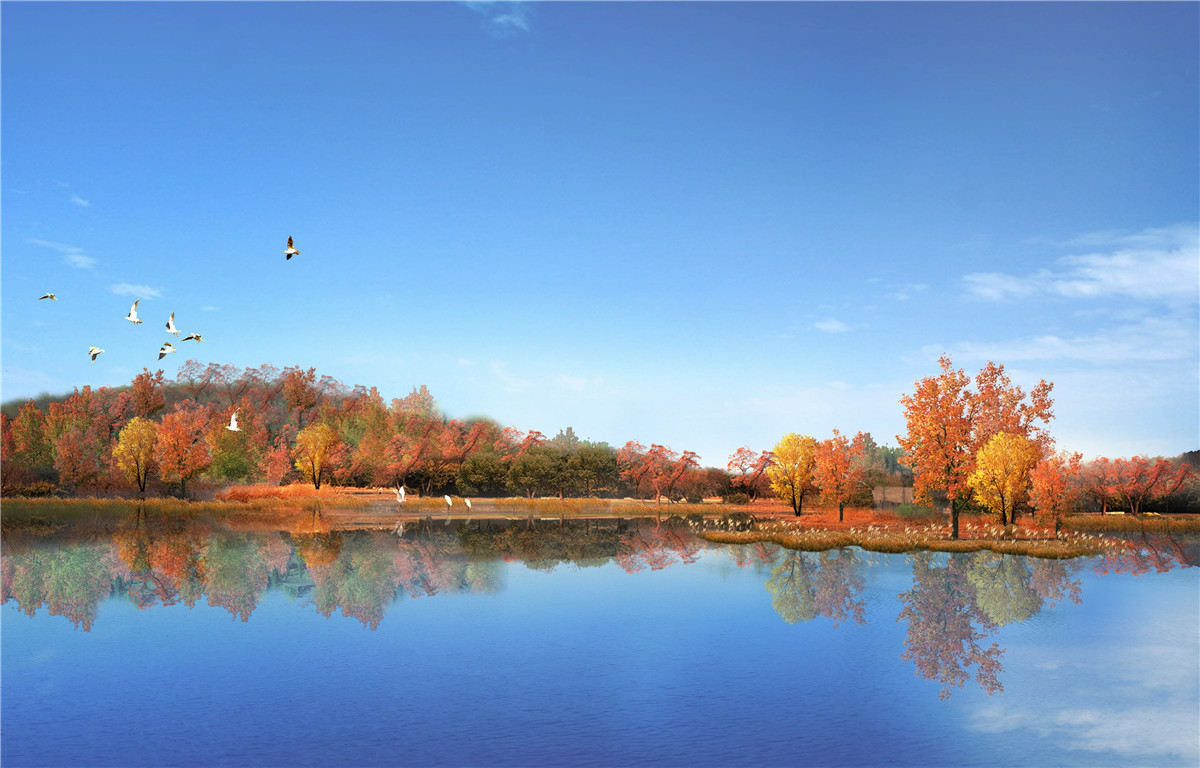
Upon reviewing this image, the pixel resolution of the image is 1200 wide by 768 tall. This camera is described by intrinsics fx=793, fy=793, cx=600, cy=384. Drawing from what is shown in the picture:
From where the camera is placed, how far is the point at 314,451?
88125 millimetres

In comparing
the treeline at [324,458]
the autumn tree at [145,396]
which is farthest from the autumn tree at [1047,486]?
the autumn tree at [145,396]

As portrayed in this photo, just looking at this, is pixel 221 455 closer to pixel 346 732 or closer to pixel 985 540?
pixel 985 540

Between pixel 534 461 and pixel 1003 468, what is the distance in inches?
2185

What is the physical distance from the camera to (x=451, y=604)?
26.7 m


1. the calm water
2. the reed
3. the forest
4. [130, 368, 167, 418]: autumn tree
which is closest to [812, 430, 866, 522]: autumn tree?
the forest

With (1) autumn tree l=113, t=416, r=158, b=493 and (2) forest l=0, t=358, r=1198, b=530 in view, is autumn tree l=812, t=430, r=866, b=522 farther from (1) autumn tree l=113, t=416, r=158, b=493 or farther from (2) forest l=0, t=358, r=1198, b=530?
(1) autumn tree l=113, t=416, r=158, b=493

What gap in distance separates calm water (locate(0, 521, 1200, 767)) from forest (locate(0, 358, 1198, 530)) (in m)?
16.4

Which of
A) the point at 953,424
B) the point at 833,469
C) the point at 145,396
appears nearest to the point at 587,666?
the point at 953,424

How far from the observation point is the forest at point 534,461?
166 feet

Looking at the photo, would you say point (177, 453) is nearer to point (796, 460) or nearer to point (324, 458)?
point (324, 458)

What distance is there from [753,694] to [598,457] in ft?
270

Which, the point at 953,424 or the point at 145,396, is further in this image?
the point at 145,396

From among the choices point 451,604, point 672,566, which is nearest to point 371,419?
point 672,566

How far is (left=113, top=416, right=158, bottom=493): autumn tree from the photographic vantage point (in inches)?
3073
